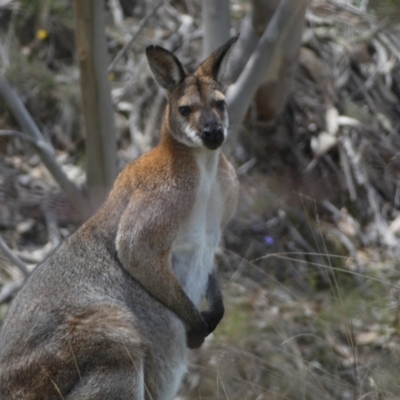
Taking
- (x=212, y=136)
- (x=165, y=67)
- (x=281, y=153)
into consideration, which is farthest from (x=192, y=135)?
(x=281, y=153)

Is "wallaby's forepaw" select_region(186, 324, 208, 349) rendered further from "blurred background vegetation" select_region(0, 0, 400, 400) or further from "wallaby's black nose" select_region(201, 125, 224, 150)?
"blurred background vegetation" select_region(0, 0, 400, 400)

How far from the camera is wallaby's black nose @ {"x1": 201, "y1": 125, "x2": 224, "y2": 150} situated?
406 cm

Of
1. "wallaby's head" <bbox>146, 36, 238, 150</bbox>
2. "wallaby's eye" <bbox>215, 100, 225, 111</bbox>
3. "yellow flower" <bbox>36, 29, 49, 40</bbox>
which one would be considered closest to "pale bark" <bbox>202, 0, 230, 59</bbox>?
"wallaby's head" <bbox>146, 36, 238, 150</bbox>

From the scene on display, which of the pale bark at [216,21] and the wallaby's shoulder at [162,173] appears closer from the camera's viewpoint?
the wallaby's shoulder at [162,173]

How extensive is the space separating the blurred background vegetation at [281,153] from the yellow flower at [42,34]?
0.16 feet

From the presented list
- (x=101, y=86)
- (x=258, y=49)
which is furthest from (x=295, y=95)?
(x=101, y=86)

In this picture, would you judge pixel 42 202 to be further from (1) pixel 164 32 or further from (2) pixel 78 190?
(1) pixel 164 32

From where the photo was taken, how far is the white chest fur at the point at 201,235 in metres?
4.20

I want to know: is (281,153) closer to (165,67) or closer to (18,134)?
(18,134)

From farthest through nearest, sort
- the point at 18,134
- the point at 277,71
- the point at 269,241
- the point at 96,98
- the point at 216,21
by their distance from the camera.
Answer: the point at 269,241 < the point at 277,71 < the point at 216,21 < the point at 96,98 < the point at 18,134

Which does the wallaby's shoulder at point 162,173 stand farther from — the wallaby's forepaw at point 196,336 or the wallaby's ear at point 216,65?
the wallaby's forepaw at point 196,336

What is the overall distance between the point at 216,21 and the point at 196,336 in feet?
8.97

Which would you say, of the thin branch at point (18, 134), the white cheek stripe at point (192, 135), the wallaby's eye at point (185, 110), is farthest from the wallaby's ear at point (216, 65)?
the thin branch at point (18, 134)

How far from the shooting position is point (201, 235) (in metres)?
4.24
